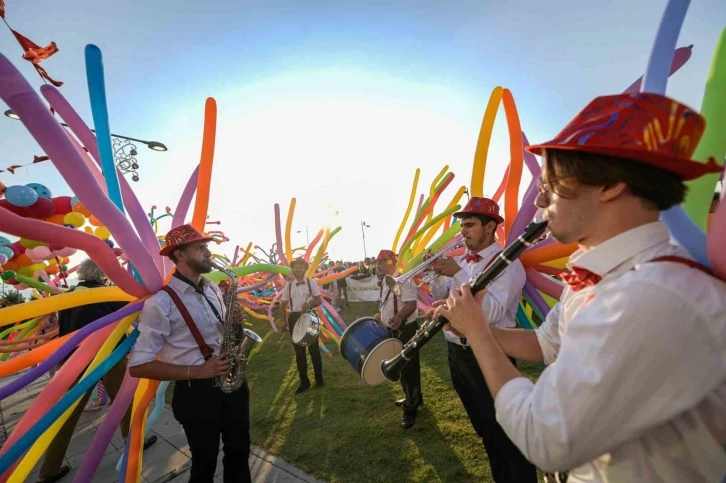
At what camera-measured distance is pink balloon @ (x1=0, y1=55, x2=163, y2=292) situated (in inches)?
67.7

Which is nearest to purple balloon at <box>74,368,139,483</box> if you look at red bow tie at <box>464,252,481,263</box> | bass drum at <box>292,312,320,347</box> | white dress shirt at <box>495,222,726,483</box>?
bass drum at <box>292,312,320,347</box>

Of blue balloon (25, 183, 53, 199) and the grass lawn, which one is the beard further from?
blue balloon (25, 183, 53, 199)

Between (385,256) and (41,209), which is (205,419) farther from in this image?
(41,209)

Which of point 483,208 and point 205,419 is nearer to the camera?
point 205,419

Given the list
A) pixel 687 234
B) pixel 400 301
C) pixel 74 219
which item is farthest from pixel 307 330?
pixel 687 234

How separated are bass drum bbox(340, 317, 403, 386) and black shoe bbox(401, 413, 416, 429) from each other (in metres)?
1.32

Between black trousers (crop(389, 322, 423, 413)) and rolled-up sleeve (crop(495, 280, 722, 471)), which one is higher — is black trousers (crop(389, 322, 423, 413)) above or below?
below

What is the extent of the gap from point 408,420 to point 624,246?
436cm

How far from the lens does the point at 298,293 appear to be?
6.68 metres

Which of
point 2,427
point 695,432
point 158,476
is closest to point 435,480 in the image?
point 695,432

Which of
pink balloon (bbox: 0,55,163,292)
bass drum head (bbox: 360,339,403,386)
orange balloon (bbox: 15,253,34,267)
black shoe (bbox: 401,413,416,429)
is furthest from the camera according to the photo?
orange balloon (bbox: 15,253,34,267)

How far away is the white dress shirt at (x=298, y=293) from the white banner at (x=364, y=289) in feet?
33.6

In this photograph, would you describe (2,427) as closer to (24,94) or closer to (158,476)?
(158,476)

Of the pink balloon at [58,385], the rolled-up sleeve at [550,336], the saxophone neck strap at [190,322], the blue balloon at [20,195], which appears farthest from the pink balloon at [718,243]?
the blue balloon at [20,195]
